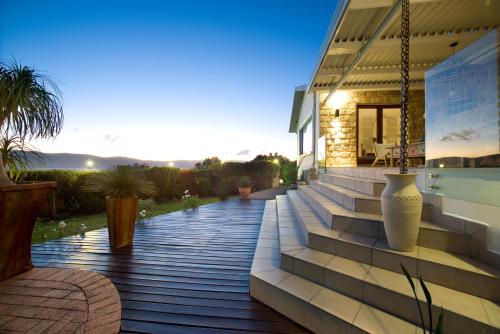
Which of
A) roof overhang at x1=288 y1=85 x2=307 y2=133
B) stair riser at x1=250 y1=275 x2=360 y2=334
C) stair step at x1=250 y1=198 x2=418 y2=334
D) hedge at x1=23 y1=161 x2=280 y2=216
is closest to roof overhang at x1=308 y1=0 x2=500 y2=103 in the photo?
stair step at x1=250 y1=198 x2=418 y2=334

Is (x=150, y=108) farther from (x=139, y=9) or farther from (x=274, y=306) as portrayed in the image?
(x=274, y=306)

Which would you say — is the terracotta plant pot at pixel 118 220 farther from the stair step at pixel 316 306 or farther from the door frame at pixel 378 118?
the door frame at pixel 378 118

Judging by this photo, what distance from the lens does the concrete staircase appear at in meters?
1.59

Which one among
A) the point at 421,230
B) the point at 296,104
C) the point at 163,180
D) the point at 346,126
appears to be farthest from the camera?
the point at 296,104

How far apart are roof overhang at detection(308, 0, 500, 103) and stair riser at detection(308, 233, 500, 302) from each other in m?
3.35

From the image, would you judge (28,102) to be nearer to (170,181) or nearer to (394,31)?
(394,31)

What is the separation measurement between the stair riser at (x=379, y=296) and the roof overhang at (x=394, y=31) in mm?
3660

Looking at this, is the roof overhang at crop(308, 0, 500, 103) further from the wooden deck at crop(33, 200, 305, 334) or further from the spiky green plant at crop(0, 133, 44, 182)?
the spiky green plant at crop(0, 133, 44, 182)

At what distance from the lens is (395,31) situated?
4.49 metres

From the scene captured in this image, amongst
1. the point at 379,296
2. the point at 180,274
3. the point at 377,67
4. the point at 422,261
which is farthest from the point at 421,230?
the point at 377,67

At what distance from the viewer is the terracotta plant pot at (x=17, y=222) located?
2.42 meters

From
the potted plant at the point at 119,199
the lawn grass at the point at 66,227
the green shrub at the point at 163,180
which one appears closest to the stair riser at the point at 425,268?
the potted plant at the point at 119,199

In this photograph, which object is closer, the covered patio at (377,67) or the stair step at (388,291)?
the stair step at (388,291)

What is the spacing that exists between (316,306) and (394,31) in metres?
5.14
